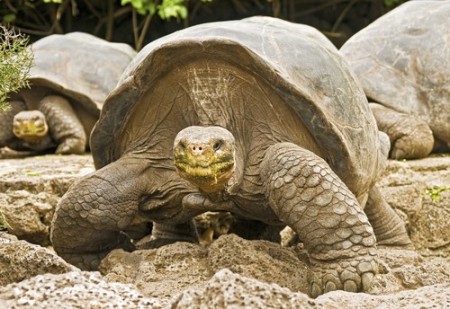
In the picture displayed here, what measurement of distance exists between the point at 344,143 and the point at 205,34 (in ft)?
2.22

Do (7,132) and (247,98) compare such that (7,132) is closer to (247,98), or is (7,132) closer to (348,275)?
(247,98)

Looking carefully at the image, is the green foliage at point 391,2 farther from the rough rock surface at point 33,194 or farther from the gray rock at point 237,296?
the gray rock at point 237,296

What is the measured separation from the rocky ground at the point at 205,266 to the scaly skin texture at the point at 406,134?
0.43ft

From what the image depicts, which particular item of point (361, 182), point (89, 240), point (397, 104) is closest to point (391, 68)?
point (397, 104)

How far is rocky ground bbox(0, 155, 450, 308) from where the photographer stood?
7.23 feet

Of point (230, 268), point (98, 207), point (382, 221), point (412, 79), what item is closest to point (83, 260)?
point (98, 207)

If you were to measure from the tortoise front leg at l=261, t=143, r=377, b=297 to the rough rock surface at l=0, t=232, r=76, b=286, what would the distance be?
0.88 metres

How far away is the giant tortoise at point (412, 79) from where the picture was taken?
650cm

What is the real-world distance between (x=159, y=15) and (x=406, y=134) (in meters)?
5.02

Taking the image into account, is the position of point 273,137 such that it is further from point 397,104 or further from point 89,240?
point 397,104

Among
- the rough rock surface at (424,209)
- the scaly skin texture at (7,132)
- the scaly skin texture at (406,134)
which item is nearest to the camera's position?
the rough rock surface at (424,209)

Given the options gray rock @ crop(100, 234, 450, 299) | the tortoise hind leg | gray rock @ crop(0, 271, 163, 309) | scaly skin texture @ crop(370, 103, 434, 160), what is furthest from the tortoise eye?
scaly skin texture @ crop(370, 103, 434, 160)

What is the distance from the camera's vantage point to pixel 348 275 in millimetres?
3230

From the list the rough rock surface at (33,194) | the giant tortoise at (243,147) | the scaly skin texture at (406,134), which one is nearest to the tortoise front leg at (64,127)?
the rough rock surface at (33,194)
